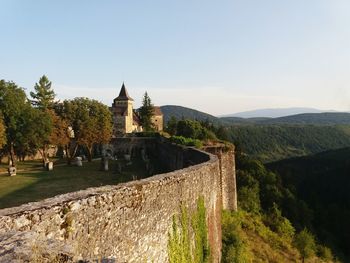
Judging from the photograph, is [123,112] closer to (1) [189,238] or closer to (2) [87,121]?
(2) [87,121]

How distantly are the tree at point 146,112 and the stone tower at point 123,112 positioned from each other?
120 inches

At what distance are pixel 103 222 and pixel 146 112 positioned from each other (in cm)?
8198

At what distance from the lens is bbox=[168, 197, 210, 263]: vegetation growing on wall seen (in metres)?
11.3

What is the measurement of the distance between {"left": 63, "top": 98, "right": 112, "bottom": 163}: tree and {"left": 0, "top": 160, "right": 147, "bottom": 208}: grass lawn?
7.08 meters

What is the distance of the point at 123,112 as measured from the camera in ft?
276

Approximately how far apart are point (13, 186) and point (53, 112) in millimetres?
19919

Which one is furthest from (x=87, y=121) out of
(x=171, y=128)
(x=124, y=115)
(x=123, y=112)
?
(x=123, y=112)

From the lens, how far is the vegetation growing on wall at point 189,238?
1129cm

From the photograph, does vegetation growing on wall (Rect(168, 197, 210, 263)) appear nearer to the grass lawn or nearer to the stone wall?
the stone wall

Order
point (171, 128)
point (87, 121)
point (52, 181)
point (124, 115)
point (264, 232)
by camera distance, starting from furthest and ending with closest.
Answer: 1. point (124, 115)
2. point (171, 128)
3. point (87, 121)
4. point (264, 232)
5. point (52, 181)

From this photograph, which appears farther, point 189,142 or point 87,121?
point 87,121

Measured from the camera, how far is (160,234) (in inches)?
409

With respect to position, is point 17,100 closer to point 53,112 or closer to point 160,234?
point 53,112

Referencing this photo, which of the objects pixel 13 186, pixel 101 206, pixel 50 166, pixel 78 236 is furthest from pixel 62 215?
pixel 50 166
